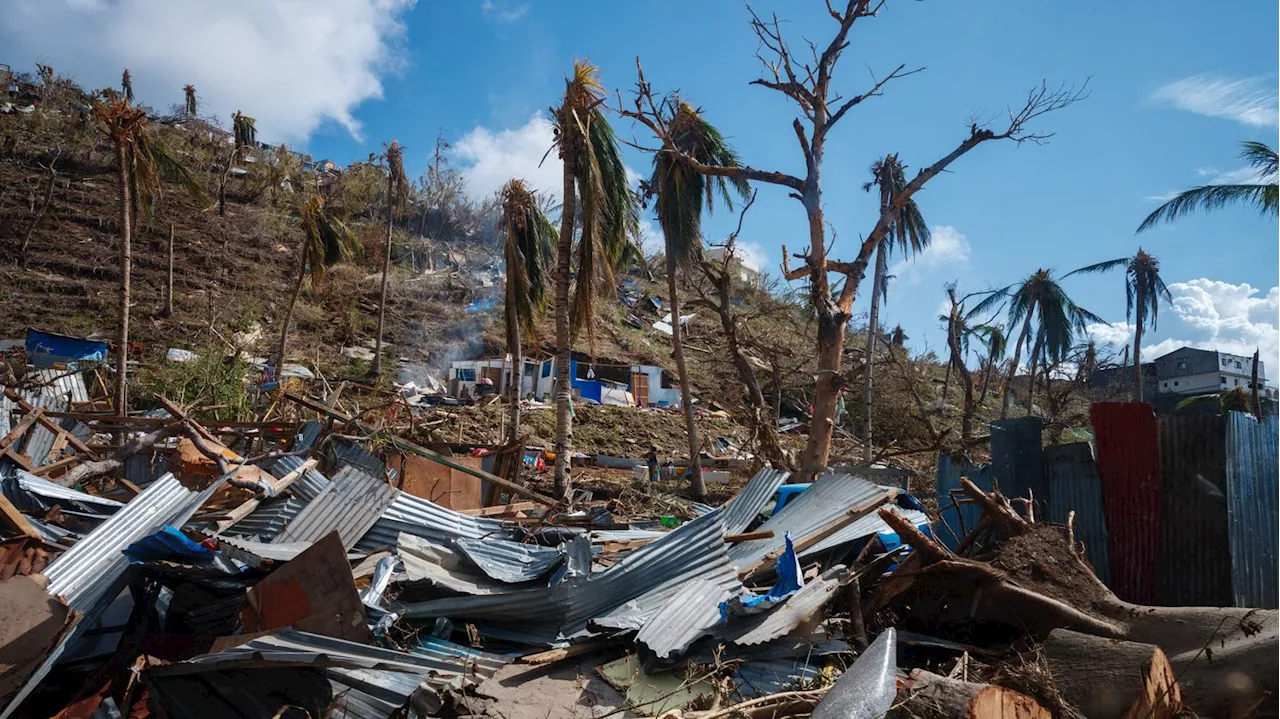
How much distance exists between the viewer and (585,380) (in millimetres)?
26297

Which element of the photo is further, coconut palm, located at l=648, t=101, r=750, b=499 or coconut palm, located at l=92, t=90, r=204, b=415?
coconut palm, located at l=648, t=101, r=750, b=499

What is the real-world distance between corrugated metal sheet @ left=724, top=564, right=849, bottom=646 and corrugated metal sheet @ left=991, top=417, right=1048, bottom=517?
8.21 ft

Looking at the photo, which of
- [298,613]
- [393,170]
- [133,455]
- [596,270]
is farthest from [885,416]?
[298,613]

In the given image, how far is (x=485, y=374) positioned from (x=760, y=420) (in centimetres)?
1650

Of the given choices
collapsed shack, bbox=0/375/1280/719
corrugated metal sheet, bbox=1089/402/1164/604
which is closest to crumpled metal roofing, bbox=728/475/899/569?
collapsed shack, bbox=0/375/1280/719

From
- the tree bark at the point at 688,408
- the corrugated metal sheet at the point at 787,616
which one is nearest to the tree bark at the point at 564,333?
the tree bark at the point at 688,408

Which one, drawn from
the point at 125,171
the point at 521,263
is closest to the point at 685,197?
the point at 521,263

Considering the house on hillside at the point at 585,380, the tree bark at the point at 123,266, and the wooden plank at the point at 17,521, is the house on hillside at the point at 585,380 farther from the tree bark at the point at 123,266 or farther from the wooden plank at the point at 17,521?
the wooden plank at the point at 17,521

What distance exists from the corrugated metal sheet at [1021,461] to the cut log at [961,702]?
10.7 feet

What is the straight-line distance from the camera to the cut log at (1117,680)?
3.50m

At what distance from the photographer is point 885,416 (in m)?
25.5

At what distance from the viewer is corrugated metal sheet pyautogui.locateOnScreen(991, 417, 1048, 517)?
20.8 feet

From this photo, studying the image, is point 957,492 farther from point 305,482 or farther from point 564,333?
point 564,333

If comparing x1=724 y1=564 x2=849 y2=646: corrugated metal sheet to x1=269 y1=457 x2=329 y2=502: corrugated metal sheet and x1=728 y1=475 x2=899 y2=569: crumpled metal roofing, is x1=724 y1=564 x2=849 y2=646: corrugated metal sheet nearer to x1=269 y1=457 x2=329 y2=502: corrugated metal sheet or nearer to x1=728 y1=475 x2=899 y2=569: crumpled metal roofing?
x1=728 y1=475 x2=899 y2=569: crumpled metal roofing
